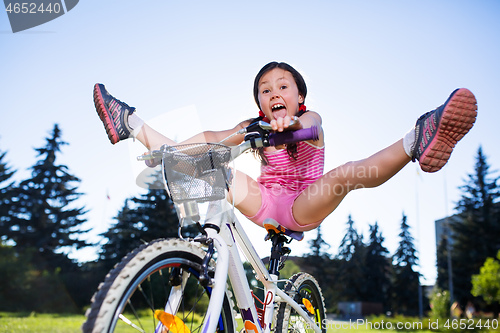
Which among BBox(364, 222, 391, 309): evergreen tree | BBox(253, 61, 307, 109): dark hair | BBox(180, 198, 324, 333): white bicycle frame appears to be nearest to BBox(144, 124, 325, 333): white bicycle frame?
BBox(180, 198, 324, 333): white bicycle frame

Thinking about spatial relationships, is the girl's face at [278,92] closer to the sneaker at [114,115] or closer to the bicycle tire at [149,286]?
the sneaker at [114,115]

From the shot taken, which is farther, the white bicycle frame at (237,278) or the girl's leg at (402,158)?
the girl's leg at (402,158)

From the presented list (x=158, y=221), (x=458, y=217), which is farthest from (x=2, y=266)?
(x=458, y=217)

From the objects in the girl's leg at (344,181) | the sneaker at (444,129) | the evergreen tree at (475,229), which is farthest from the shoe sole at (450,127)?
the evergreen tree at (475,229)

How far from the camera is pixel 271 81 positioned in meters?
2.71

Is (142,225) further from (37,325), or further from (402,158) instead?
(402,158)

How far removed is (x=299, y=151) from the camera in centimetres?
276

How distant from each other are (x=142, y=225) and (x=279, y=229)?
2507cm

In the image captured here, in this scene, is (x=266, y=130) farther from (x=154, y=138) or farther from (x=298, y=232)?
(x=298, y=232)

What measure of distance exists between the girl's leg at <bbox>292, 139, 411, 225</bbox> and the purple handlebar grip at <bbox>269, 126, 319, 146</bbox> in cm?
77

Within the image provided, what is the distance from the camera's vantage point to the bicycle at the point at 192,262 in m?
1.30

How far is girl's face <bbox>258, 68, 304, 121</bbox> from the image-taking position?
266cm

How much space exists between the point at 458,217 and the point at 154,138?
40967 millimetres

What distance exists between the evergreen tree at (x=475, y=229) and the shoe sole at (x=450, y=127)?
3735 centimetres
